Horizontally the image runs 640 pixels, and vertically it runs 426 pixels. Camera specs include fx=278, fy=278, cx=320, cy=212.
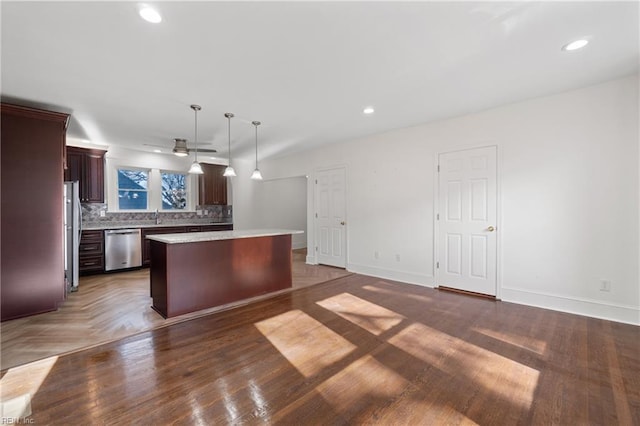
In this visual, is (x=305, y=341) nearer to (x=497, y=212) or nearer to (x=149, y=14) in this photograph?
(x=149, y=14)

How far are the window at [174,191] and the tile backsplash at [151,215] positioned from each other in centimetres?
20

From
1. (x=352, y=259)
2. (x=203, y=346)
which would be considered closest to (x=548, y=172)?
(x=352, y=259)

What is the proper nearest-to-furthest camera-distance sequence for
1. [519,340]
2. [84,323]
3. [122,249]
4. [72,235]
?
[519,340]
[84,323]
[72,235]
[122,249]

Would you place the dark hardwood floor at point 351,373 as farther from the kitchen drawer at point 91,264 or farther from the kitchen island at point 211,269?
the kitchen drawer at point 91,264

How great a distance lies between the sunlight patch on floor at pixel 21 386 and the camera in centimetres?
168

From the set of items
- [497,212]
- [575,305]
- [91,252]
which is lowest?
[575,305]

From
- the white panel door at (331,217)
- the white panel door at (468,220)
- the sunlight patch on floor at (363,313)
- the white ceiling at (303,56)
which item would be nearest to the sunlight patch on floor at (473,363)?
the sunlight patch on floor at (363,313)

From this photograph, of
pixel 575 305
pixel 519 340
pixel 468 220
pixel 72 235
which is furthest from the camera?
pixel 72 235

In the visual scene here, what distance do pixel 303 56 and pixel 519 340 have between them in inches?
127

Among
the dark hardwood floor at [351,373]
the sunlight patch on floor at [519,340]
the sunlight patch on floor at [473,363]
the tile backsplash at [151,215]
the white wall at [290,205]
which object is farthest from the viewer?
the white wall at [290,205]

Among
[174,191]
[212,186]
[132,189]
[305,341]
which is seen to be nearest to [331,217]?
[212,186]

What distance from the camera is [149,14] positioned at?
1.88 m

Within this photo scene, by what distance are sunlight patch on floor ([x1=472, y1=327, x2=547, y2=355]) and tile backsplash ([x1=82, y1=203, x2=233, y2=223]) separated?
615 cm

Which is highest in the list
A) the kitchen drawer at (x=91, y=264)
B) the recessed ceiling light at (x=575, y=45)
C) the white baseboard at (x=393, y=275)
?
the recessed ceiling light at (x=575, y=45)
